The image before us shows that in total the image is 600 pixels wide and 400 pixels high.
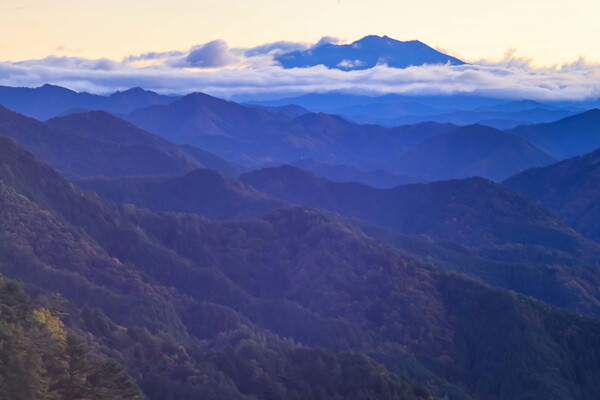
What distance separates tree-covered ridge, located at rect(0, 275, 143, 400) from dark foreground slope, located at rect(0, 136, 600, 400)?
11.2m

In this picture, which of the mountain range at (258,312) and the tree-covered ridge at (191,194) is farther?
the tree-covered ridge at (191,194)

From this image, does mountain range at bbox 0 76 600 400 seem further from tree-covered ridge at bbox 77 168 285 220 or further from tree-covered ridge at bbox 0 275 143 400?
tree-covered ridge at bbox 77 168 285 220

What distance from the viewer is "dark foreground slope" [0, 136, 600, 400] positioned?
5766 centimetres

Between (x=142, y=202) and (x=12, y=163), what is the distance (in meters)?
66.9

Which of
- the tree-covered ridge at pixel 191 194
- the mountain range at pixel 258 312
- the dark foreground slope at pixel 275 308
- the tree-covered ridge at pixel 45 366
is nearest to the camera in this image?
the tree-covered ridge at pixel 45 366

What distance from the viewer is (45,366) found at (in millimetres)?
38500

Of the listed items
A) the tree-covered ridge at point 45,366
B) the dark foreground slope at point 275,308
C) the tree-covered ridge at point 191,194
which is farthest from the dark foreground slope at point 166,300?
the tree-covered ridge at point 191,194

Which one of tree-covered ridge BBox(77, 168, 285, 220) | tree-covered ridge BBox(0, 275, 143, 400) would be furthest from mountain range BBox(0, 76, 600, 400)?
tree-covered ridge BBox(77, 168, 285, 220)

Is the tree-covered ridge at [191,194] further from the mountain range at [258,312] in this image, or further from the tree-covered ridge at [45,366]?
the tree-covered ridge at [45,366]

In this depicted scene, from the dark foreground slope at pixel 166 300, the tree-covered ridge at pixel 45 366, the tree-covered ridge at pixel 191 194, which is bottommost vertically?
the tree-covered ridge at pixel 191 194

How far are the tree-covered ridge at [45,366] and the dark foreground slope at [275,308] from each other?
442 inches

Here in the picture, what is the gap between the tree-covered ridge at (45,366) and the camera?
3588 centimetres

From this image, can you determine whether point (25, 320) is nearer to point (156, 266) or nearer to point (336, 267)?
point (156, 266)

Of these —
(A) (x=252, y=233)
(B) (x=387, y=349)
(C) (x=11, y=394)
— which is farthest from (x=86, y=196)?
(C) (x=11, y=394)
